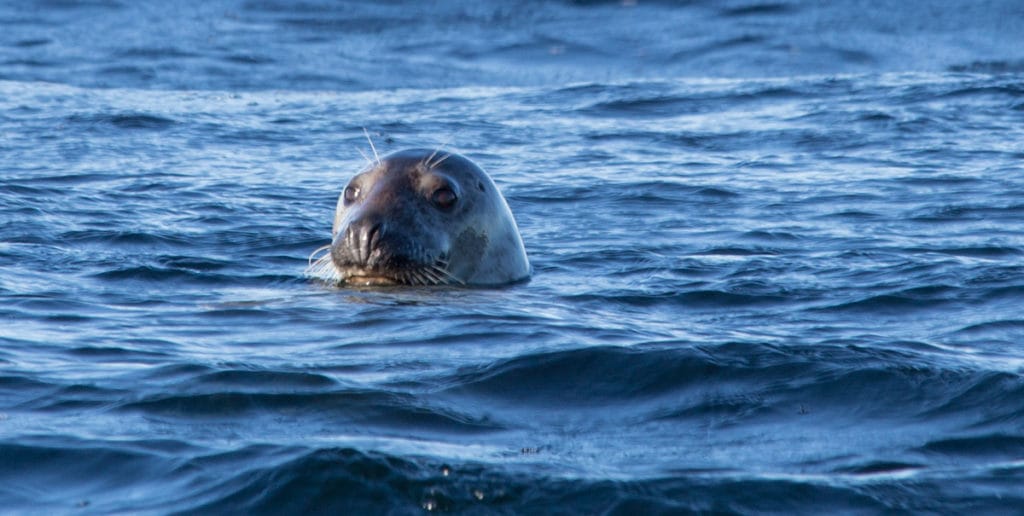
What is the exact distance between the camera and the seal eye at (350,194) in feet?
30.2

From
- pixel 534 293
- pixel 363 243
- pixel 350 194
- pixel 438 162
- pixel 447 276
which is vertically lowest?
pixel 534 293

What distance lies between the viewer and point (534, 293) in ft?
29.6

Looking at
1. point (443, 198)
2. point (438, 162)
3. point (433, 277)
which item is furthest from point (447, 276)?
point (438, 162)

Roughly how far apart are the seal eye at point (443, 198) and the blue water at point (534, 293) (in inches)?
23.8

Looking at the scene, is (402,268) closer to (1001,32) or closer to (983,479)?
(983,479)

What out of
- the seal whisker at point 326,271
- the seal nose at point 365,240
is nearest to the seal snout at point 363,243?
the seal nose at point 365,240

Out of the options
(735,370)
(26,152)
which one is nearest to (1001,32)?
(26,152)

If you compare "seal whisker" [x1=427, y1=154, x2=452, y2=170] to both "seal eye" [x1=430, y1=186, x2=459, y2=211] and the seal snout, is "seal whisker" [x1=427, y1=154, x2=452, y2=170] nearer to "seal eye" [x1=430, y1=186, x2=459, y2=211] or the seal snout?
"seal eye" [x1=430, y1=186, x2=459, y2=211]

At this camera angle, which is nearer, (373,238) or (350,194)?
(373,238)

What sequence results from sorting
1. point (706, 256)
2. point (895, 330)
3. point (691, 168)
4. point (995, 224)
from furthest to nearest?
point (691, 168) < point (995, 224) < point (706, 256) < point (895, 330)

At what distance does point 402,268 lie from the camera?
28.6 feet

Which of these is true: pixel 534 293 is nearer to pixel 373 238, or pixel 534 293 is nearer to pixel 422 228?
pixel 422 228

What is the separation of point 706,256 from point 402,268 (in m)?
2.43

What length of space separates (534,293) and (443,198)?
2.33ft
